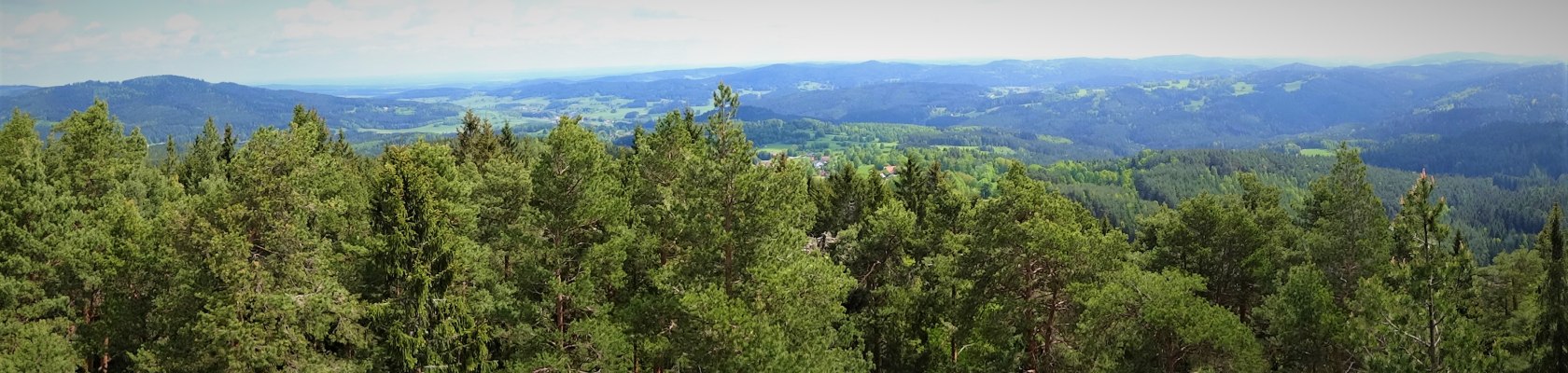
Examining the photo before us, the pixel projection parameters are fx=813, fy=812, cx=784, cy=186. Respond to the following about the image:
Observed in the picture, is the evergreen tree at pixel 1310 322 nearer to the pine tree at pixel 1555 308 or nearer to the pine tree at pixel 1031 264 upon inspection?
the pine tree at pixel 1555 308

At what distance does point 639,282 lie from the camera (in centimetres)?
2459

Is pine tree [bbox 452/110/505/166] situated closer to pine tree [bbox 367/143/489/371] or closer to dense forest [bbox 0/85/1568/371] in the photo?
dense forest [bbox 0/85/1568/371]

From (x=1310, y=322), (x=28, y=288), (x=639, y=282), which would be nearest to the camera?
(x=1310, y=322)

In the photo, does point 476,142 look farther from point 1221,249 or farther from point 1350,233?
point 1350,233

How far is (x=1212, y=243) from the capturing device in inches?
1195

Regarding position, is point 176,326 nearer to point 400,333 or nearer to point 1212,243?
point 400,333

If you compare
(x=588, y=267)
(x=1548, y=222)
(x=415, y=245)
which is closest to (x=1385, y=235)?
(x=1548, y=222)

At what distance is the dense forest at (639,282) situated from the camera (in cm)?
1881

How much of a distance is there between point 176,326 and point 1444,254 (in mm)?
28734

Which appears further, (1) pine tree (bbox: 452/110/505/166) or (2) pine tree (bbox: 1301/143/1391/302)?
(1) pine tree (bbox: 452/110/505/166)

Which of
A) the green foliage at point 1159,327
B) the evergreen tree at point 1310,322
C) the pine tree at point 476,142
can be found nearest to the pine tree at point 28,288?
the pine tree at point 476,142

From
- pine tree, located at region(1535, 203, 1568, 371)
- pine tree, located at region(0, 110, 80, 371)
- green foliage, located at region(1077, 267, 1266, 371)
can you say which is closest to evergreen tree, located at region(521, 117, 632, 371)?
green foliage, located at region(1077, 267, 1266, 371)

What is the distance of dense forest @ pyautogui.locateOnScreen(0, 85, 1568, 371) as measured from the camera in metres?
18.8

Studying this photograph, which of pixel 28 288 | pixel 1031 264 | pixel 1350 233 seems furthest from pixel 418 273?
pixel 1350 233
